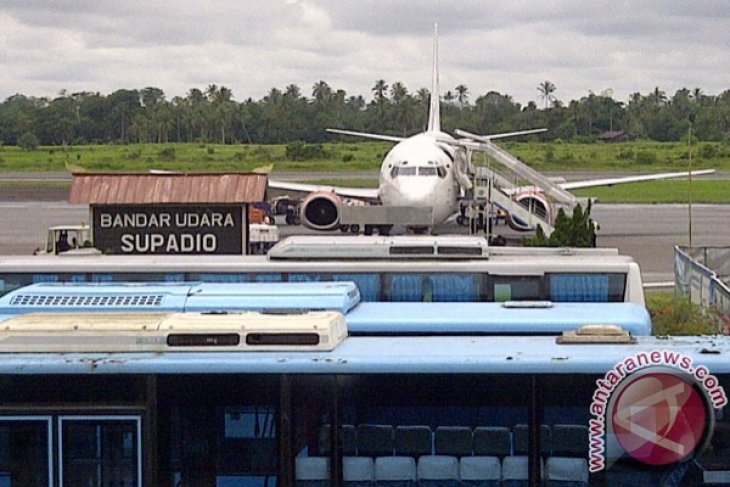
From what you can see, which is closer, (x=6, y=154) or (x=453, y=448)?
(x=453, y=448)

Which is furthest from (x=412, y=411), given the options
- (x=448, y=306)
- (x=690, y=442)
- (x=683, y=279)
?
(x=683, y=279)

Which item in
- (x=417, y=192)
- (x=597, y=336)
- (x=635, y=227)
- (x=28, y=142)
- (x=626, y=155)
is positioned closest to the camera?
(x=597, y=336)

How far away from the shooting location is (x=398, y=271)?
714 inches

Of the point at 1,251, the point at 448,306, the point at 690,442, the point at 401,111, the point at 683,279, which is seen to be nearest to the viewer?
the point at 690,442

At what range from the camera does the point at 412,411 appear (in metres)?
10.1

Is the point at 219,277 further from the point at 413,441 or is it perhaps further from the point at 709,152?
the point at 709,152

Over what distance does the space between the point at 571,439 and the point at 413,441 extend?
3.70 feet

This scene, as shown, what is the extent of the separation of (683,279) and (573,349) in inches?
669

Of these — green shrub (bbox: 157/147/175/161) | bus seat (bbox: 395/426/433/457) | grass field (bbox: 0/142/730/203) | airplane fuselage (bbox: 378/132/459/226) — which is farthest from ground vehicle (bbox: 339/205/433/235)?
green shrub (bbox: 157/147/175/161)

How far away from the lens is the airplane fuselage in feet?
142

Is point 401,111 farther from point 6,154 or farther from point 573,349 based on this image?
point 573,349

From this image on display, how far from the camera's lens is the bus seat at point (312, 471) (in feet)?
32.9

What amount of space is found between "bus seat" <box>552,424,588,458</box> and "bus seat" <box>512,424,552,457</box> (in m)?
0.05

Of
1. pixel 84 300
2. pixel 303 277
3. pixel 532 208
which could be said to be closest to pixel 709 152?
pixel 532 208
